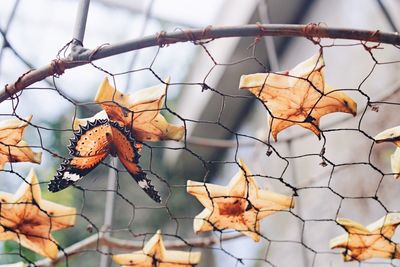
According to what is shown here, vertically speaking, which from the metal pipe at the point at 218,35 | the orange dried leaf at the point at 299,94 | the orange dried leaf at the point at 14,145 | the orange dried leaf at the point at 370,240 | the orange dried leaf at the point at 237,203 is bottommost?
the orange dried leaf at the point at 370,240

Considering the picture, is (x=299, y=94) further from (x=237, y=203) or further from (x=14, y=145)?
(x=14, y=145)

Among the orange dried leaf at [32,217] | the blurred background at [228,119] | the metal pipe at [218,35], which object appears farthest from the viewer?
the blurred background at [228,119]

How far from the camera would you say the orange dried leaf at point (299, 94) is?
440mm

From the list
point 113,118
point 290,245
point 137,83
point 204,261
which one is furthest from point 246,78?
point 204,261

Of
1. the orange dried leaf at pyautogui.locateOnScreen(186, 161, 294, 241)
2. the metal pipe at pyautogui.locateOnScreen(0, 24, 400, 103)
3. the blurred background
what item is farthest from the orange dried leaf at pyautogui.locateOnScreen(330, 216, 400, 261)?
the blurred background

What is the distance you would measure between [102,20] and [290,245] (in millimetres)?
975

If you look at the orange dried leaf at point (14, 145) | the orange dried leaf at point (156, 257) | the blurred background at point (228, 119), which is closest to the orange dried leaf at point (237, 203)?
the orange dried leaf at point (156, 257)

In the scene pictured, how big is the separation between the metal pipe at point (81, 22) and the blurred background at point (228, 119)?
26cm

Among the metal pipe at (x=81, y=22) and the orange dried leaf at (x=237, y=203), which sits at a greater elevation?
the metal pipe at (x=81, y=22)

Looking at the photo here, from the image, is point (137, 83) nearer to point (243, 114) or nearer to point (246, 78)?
point (243, 114)

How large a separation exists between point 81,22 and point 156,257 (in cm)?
23

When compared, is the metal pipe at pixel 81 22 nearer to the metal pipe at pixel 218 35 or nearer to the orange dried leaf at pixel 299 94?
the metal pipe at pixel 218 35

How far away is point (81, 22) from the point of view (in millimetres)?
463

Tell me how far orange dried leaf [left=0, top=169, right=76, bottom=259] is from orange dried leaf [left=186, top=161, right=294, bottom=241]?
0.13 metres
